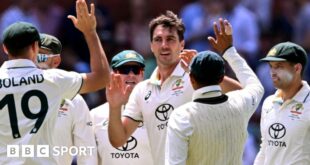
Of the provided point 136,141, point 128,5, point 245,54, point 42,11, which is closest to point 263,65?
point 245,54

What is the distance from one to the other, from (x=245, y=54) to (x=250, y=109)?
26.5 feet

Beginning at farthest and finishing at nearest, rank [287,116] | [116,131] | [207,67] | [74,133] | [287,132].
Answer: [74,133] < [287,116] < [287,132] < [116,131] < [207,67]

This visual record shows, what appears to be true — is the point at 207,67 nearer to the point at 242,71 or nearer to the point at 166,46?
the point at 242,71

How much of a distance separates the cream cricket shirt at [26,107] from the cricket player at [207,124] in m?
0.90

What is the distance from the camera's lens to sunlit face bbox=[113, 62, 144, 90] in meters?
9.70

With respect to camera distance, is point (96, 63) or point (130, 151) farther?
point (130, 151)

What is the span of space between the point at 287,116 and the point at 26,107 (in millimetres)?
2459

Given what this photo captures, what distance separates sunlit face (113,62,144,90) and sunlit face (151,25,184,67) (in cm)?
46

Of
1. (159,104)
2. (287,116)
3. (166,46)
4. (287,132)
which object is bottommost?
(287,132)

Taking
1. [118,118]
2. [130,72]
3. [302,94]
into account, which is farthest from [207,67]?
[130,72]

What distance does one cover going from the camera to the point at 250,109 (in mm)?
8086

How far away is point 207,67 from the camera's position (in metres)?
7.78

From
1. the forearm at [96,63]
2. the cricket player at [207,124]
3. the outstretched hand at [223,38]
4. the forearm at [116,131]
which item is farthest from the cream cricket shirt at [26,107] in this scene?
the outstretched hand at [223,38]

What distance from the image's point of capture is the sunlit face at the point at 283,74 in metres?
9.23
